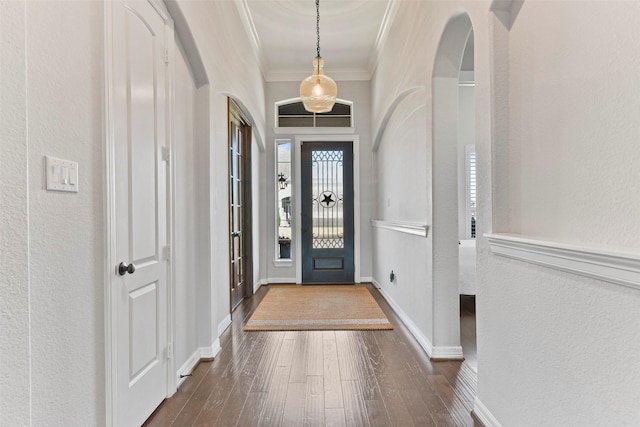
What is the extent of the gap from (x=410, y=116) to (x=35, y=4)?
9.61 feet

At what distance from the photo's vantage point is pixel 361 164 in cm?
553

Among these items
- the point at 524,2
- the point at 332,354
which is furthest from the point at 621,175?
the point at 332,354

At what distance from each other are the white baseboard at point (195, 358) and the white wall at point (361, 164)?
276cm

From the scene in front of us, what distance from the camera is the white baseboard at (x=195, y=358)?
2.29 meters

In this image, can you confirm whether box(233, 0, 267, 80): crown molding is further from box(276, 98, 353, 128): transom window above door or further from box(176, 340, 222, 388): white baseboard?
box(176, 340, 222, 388): white baseboard

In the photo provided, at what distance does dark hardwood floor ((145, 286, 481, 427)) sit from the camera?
1.88 m

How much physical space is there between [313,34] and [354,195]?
238cm

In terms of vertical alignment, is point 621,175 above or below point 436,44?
below

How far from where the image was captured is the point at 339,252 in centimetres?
557

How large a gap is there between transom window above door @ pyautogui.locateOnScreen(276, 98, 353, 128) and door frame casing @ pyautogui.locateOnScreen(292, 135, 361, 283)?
24 centimetres

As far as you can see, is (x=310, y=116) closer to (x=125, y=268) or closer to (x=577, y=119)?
(x=125, y=268)

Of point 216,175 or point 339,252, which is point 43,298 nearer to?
point 216,175

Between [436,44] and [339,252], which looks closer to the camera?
[436,44]

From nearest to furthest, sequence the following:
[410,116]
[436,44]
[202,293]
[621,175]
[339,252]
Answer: [621,175] < [436,44] < [202,293] < [410,116] < [339,252]
